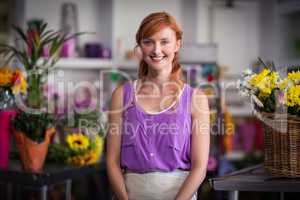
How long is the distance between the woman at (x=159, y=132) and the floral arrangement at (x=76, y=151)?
0.78 m

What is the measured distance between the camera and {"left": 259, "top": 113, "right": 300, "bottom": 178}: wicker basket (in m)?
1.78

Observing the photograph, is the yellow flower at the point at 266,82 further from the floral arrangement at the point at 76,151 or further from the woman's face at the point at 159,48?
the floral arrangement at the point at 76,151

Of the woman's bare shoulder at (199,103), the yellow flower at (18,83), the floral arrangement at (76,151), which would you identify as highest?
the yellow flower at (18,83)

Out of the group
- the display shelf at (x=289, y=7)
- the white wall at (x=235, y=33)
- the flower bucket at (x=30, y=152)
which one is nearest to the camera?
the flower bucket at (x=30, y=152)

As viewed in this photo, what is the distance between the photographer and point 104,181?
393 cm

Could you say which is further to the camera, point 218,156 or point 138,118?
point 218,156

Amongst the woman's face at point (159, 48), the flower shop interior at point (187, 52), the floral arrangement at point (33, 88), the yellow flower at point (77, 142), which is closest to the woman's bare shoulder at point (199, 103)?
the woman's face at point (159, 48)

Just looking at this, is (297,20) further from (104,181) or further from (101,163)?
(101,163)

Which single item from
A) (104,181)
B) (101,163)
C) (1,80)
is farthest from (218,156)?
(1,80)

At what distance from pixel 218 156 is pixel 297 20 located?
1.63 m

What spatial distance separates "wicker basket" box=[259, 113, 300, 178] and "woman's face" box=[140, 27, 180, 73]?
42 centimetres

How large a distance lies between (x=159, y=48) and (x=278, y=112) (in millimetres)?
492

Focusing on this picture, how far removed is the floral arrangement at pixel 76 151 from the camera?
101 inches

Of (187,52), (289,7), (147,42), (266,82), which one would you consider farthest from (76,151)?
(289,7)
